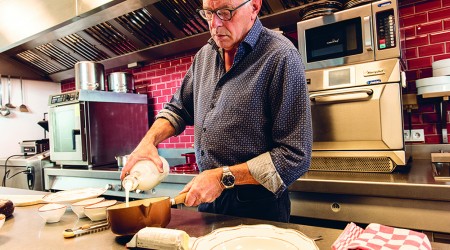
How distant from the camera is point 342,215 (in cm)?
172

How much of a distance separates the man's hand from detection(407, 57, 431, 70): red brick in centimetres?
176

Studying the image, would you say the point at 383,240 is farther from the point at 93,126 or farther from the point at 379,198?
the point at 93,126

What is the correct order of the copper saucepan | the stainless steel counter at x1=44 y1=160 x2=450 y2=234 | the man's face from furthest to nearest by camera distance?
1. the stainless steel counter at x1=44 y1=160 x2=450 y2=234
2. the man's face
3. the copper saucepan

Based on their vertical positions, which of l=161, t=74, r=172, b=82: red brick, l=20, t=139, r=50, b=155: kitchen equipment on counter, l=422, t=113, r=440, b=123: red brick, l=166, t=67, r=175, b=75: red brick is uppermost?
l=166, t=67, r=175, b=75: red brick

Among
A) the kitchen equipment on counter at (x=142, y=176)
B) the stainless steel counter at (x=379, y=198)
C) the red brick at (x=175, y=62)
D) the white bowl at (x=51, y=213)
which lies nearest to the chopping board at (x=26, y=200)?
the white bowl at (x=51, y=213)

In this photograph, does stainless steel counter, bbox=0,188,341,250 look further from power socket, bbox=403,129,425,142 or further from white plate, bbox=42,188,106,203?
power socket, bbox=403,129,425,142

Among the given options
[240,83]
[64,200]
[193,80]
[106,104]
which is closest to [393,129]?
A: [240,83]

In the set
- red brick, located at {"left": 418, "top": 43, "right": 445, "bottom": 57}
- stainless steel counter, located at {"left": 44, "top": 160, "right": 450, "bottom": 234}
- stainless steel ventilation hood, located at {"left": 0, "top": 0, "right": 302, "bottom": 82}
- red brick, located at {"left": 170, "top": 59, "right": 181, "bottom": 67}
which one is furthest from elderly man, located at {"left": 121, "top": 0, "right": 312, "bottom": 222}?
red brick, located at {"left": 170, "top": 59, "right": 181, "bottom": 67}

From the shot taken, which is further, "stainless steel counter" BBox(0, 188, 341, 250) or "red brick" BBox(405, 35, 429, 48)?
"red brick" BBox(405, 35, 429, 48)

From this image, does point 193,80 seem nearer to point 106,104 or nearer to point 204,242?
point 204,242

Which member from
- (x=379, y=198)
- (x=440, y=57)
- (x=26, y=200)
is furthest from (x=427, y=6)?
(x=26, y=200)

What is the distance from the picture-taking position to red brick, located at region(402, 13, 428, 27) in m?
2.16

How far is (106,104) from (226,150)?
87.1 inches

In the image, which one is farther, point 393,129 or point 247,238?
point 393,129
